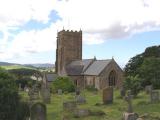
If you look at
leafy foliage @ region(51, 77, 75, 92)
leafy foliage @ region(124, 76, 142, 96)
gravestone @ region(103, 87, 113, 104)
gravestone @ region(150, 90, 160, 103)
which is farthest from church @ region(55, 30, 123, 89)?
gravestone @ region(150, 90, 160, 103)

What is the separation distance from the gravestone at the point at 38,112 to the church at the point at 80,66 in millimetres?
48068

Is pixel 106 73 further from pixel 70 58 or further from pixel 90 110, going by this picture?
pixel 90 110

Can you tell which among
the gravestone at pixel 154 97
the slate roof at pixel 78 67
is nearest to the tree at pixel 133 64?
the slate roof at pixel 78 67

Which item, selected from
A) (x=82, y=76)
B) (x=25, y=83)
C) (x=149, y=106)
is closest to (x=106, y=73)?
(x=82, y=76)

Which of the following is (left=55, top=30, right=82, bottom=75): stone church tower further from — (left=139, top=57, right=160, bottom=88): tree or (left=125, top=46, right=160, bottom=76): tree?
(left=139, top=57, right=160, bottom=88): tree

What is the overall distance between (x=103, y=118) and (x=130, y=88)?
43.3ft

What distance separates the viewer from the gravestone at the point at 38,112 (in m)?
17.8

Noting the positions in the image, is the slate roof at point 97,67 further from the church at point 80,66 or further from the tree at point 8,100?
the tree at point 8,100

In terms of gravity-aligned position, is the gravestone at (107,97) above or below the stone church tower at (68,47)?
→ below

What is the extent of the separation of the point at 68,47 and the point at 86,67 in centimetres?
825

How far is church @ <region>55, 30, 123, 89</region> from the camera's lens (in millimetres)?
66875

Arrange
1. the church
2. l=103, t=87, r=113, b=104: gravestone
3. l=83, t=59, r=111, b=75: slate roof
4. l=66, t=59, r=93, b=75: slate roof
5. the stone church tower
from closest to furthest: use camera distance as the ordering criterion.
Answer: l=103, t=87, r=113, b=104: gravestone → the church → l=83, t=59, r=111, b=75: slate roof → l=66, t=59, r=93, b=75: slate roof → the stone church tower

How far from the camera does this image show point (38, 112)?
1791 cm

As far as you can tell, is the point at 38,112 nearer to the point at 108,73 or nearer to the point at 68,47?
the point at 108,73
